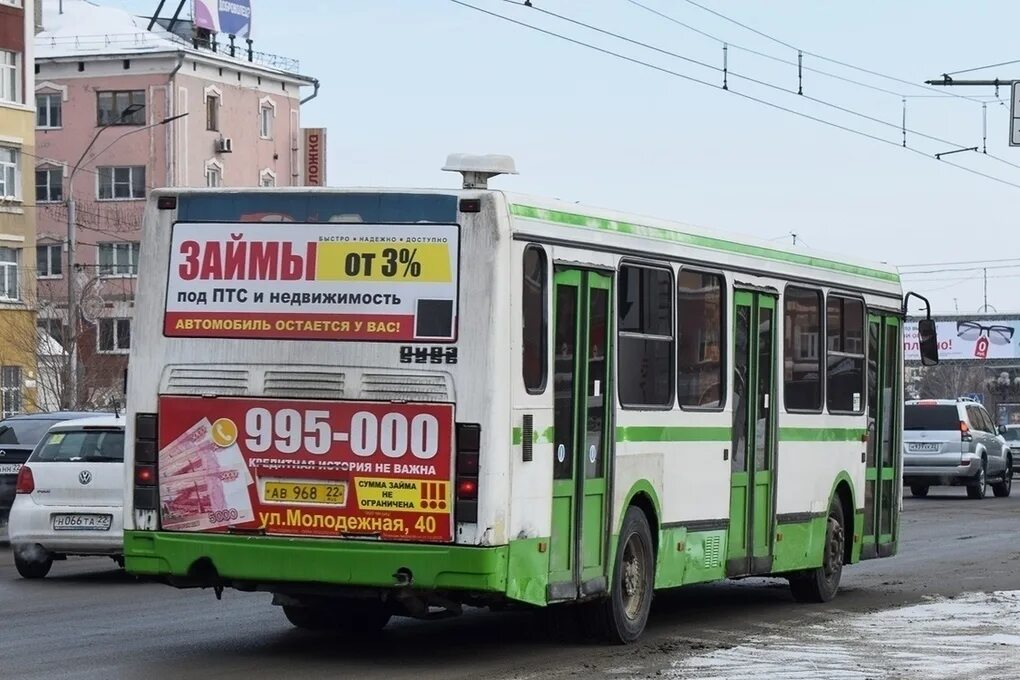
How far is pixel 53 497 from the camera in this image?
60.2 ft

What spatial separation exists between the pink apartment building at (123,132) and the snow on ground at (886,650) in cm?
6532

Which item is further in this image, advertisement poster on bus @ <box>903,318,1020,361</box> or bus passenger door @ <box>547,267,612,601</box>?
advertisement poster on bus @ <box>903,318,1020,361</box>

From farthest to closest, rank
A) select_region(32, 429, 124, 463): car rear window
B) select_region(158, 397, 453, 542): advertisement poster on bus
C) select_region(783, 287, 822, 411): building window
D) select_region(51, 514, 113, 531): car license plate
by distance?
select_region(32, 429, 124, 463): car rear window, select_region(51, 514, 113, 531): car license plate, select_region(783, 287, 822, 411): building window, select_region(158, 397, 453, 542): advertisement poster on bus

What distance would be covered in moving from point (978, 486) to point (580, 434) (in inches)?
1093

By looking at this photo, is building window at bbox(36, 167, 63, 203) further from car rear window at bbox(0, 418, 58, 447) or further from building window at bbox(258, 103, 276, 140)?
car rear window at bbox(0, 418, 58, 447)

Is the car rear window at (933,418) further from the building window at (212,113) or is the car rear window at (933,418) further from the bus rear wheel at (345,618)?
the building window at (212,113)

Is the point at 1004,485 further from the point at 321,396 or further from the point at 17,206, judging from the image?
the point at 17,206

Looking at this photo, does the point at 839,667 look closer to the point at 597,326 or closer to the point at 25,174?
the point at 597,326

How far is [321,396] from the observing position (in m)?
11.7

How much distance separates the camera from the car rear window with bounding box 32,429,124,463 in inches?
725

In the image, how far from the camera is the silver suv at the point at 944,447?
125 feet

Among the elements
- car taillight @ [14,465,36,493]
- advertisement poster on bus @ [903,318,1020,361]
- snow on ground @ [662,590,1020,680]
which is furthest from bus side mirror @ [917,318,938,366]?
advertisement poster on bus @ [903,318,1020,361]

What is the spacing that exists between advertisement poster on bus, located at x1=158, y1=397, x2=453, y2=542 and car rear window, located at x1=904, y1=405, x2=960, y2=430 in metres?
28.0

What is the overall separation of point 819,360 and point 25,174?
5137 cm
